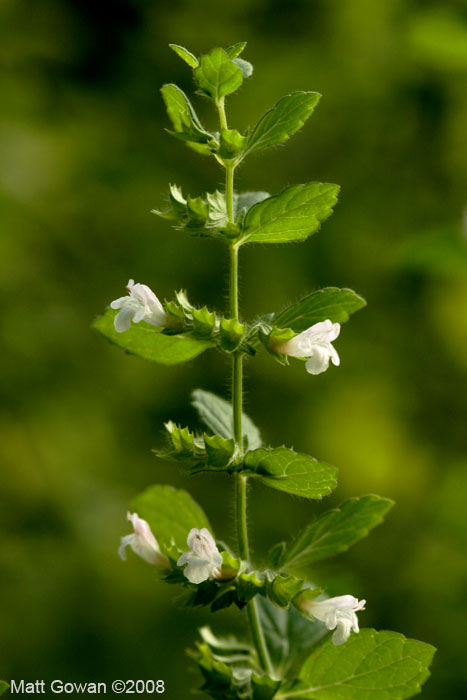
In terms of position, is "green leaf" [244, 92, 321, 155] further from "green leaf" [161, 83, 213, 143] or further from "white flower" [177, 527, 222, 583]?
"white flower" [177, 527, 222, 583]

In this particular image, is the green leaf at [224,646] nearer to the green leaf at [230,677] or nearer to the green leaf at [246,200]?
the green leaf at [230,677]

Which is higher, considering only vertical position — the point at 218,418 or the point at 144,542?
the point at 218,418

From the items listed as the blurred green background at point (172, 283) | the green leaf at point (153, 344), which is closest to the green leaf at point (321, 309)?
the green leaf at point (153, 344)

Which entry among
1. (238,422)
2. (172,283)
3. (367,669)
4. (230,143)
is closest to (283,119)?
(230,143)

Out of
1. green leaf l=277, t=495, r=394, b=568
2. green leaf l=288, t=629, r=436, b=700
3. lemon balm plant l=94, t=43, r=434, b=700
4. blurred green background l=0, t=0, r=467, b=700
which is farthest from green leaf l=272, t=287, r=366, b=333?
blurred green background l=0, t=0, r=467, b=700

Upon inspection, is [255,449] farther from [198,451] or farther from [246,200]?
[246,200]
